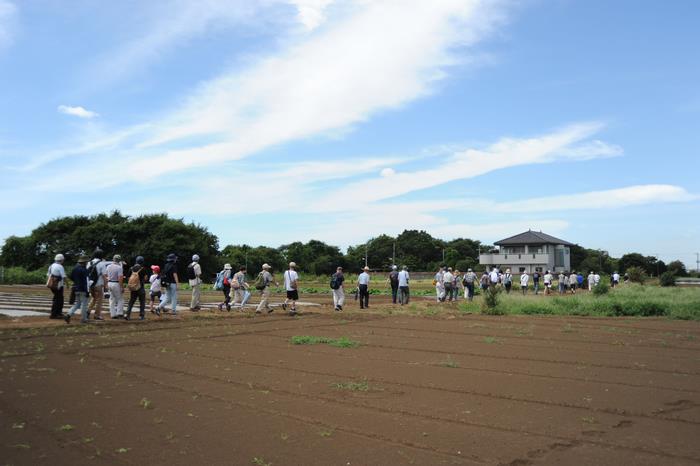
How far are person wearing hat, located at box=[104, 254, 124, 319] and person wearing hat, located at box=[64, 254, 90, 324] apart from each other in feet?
2.09

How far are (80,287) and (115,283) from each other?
3.35 feet

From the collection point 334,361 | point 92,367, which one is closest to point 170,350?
point 92,367

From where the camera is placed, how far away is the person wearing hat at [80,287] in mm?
13906

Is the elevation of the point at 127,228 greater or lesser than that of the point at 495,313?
greater

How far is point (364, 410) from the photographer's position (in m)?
6.43

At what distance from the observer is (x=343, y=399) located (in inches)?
274

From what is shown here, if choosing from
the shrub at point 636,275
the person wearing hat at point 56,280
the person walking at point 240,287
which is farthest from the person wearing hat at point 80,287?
the shrub at point 636,275

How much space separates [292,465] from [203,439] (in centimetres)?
112

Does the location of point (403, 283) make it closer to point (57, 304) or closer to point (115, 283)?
point (115, 283)

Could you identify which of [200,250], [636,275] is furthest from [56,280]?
[200,250]

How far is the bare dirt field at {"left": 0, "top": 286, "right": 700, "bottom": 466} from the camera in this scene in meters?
4.98

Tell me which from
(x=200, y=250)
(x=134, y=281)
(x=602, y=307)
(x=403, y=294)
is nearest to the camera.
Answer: (x=134, y=281)

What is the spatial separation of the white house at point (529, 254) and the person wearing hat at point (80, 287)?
207 ft

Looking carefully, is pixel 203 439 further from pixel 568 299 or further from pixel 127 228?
pixel 127 228
